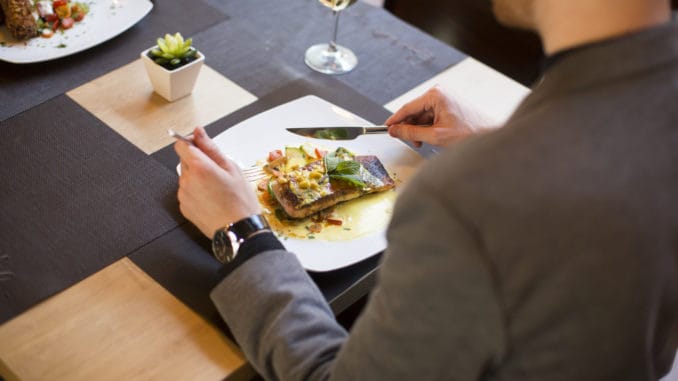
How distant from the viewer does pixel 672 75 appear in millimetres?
710

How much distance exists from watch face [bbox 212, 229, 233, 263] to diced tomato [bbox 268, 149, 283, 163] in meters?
0.27

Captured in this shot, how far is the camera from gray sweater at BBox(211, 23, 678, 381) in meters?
0.67

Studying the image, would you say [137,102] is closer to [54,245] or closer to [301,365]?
[54,245]

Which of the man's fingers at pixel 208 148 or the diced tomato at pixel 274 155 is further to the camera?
the diced tomato at pixel 274 155

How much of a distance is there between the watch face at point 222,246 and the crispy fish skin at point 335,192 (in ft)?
0.50

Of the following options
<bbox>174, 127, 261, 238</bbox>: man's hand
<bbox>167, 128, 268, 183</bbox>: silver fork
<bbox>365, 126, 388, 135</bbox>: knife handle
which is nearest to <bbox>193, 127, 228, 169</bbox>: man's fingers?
<bbox>174, 127, 261, 238</bbox>: man's hand

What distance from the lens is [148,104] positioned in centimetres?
141

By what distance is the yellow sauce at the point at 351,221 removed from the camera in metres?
1.17

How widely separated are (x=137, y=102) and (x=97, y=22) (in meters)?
0.29

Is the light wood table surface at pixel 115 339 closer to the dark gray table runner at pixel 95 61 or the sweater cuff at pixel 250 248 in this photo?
the sweater cuff at pixel 250 248

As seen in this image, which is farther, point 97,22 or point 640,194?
point 97,22

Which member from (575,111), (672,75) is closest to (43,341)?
(575,111)

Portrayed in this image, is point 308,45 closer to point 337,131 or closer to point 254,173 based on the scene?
point 337,131

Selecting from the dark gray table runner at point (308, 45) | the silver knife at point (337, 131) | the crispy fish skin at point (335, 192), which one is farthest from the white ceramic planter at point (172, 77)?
the crispy fish skin at point (335, 192)
